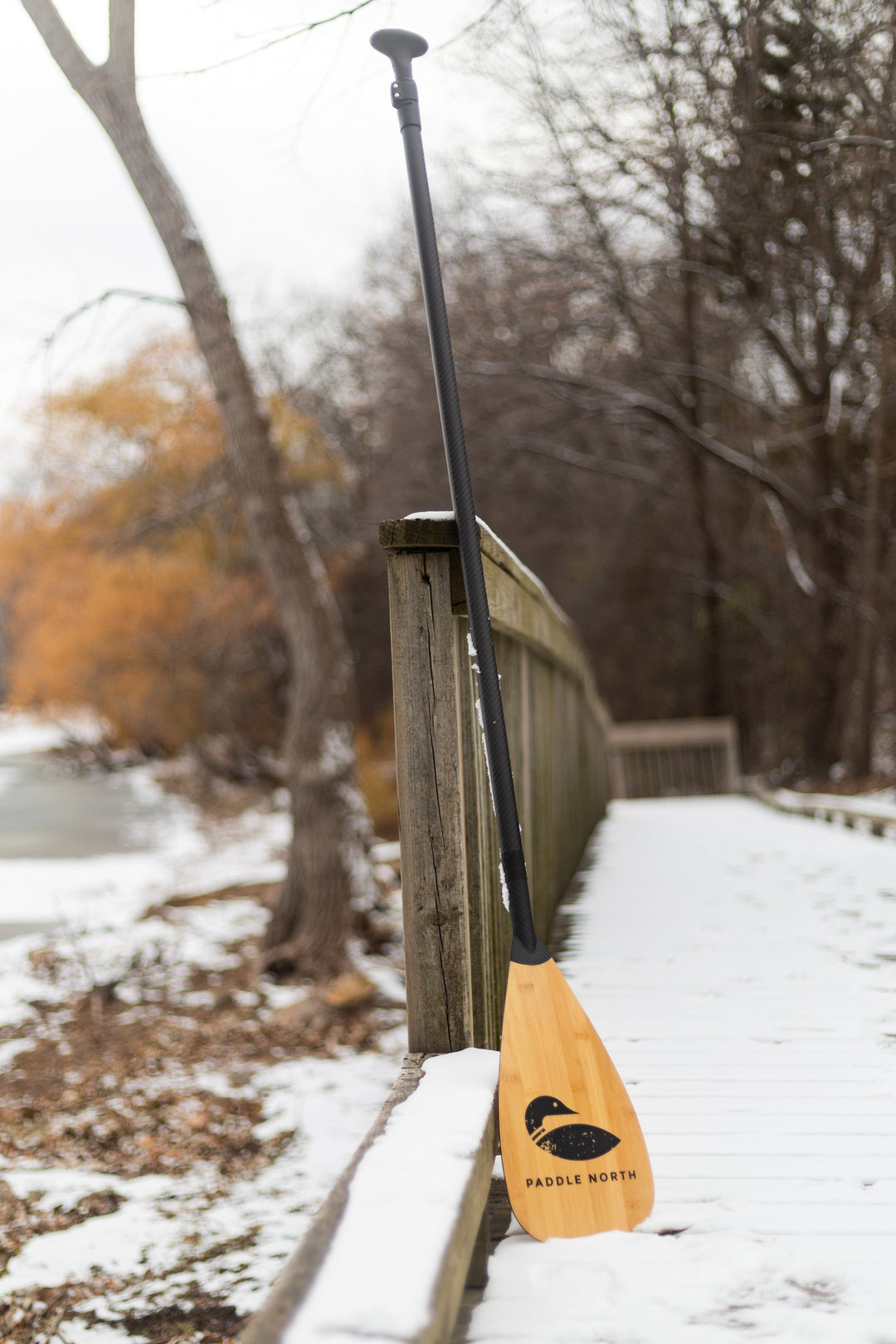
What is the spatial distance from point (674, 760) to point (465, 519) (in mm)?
14432

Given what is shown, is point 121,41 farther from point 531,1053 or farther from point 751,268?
point 531,1053

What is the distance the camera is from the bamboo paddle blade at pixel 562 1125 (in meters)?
2.12

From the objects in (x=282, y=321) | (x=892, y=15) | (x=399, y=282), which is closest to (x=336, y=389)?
(x=282, y=321)

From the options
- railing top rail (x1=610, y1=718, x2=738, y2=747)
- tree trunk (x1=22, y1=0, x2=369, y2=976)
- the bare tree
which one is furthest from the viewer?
railing top rail (x1=610, y1=718, x2=738, y2=747)

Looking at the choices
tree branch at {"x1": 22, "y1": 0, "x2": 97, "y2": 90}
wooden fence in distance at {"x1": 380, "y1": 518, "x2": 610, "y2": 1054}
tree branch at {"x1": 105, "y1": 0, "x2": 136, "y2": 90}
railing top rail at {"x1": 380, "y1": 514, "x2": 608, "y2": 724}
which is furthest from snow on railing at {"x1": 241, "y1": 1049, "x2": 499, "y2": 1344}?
tree branch at {"x1": 22, "y1": 0, "x2": 97, "y2": 90}

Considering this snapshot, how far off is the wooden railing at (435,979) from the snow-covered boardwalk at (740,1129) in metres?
0.24

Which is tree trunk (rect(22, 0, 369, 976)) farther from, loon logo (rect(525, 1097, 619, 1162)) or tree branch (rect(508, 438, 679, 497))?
tree branch (rect(508, 438, 679, 497))

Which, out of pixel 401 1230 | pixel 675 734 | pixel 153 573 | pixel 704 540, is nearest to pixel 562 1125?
pixel 401 1230

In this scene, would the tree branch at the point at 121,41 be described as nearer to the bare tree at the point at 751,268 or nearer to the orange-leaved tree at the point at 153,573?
the bare tree at the point at 751,268

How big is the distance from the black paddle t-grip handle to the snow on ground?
2055 mm

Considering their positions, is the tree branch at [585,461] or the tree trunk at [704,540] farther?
the tree branch at [585,461]

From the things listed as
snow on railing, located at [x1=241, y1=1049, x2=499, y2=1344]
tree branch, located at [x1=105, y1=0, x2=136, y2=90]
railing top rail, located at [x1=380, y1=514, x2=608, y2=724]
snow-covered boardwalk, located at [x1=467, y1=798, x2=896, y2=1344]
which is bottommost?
snow-covered boardwalk, located at [x1=467, y1=798, x2=896, y2=1344]

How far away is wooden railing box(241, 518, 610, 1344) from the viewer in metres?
1.51

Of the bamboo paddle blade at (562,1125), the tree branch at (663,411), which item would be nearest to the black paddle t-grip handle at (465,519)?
the bamboo paddle blade at (562,1125)
